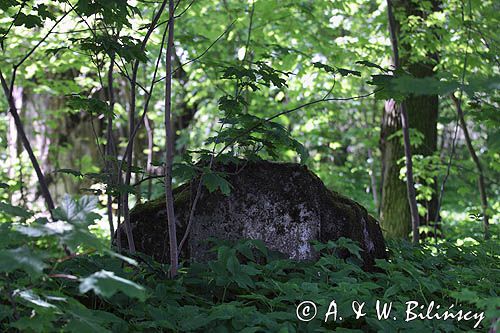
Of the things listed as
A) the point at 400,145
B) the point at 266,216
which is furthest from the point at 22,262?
the point at 400,145

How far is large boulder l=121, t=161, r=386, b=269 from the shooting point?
10.0ft

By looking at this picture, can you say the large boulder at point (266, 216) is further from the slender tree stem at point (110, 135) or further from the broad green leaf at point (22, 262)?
the broad green leaf at point (22, 262)

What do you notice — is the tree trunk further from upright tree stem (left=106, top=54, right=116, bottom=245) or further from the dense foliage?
upright tree stem (left=106, top=54, right=116, bottom=245)

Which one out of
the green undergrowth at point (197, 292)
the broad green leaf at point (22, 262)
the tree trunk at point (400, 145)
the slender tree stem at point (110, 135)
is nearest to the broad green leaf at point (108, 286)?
the green undergrowth at point (197, 292)

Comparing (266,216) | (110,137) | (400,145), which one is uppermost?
(400,145)

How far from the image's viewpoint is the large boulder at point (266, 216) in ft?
10.0

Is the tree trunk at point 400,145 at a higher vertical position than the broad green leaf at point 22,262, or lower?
higher

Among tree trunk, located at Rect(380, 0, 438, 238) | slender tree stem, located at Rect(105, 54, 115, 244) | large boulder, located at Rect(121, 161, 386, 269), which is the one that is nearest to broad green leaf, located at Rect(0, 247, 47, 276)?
slender tree stem, located at Rect(105, 54, 115, 244)

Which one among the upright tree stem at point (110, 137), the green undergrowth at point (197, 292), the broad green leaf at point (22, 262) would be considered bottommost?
the green undergrowth at point (197, 292)

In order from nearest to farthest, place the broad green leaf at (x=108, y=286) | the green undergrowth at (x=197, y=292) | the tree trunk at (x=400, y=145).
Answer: the broad green leaf at (x=108, y=286)
the green undergrowth at (x=197, y=292)
the tree trunk at (x=400, y=145)

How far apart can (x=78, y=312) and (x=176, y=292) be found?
80cm

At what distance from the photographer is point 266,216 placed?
10.1 ft

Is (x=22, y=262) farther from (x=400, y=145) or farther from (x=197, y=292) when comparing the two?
(x=400, y=145)

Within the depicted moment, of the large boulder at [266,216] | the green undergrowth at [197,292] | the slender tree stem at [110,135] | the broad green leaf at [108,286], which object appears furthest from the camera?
the large boulder at [266,216]
